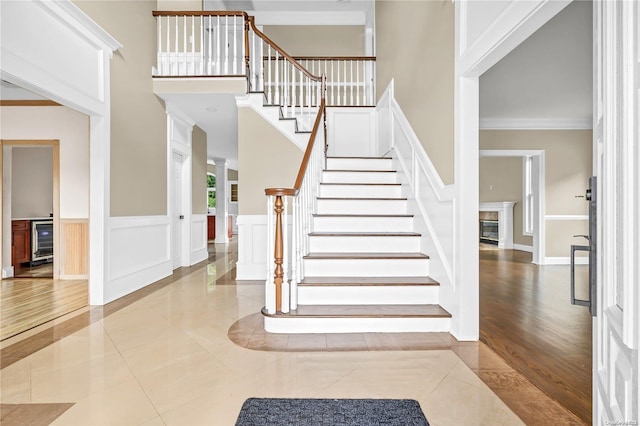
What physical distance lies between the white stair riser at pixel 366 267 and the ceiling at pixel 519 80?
246 cm

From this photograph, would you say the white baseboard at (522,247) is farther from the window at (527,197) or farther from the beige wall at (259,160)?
the beige wall at (259,160)

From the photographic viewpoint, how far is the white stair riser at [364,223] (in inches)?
141

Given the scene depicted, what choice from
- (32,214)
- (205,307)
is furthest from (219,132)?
(205,307)

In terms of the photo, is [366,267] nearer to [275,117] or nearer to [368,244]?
[368,244]

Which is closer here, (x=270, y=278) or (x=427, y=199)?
(x=270, y=278)

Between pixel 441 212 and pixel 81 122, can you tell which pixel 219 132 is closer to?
pixel 81 122

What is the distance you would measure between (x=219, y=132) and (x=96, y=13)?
139 inches

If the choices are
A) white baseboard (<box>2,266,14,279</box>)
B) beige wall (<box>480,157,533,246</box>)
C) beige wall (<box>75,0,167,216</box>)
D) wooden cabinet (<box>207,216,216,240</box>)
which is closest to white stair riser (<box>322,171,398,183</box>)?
beige wall (<box>75,0,167,216</box>)

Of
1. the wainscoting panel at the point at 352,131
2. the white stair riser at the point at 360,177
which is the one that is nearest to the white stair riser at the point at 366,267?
the white stair riser at the point at 360,177

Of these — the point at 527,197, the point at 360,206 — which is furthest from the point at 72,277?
the point at 527,197

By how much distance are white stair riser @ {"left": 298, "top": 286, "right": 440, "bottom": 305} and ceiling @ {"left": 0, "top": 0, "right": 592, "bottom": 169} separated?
263 centimetres

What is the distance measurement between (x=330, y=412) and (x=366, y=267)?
155cm

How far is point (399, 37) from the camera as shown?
14.1ft

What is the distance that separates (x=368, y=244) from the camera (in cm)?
331
